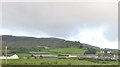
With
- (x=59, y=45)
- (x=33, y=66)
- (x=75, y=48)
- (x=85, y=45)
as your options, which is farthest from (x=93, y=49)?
(x=33, y=66)

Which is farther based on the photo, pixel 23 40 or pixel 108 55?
pixel 23 40

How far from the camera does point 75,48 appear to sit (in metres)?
37.8

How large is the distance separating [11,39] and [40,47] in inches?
369

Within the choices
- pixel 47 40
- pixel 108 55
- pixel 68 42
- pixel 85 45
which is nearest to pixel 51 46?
pixel 47 40

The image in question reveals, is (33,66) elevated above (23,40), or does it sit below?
below

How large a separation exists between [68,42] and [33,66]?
70.8 feet

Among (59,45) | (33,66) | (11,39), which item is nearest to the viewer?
(33,66)

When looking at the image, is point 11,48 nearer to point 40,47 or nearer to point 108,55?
point 40,47

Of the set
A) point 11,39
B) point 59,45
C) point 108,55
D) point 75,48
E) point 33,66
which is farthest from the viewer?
point 59,45

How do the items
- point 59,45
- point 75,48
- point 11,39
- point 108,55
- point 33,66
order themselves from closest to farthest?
point 33,66 < point 108,55 < point 11,39 < point 75,48 < point 59,45

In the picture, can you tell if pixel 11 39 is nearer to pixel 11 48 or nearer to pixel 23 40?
pixel 11 48

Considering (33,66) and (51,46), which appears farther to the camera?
(51,46)

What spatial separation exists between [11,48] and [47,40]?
8883 millimetres

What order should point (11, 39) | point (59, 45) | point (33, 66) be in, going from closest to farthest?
point (33, 66) < point (11, 39) < point (59, 45)
